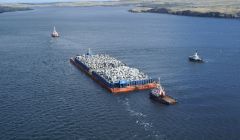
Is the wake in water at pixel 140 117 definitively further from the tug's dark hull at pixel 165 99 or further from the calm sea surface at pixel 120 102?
the tug's dark hull at pixel 165 99

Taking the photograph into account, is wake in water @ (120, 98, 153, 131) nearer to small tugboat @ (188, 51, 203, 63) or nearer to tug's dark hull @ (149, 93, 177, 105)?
tug's dark hull @ (149, 93, 177, 105)

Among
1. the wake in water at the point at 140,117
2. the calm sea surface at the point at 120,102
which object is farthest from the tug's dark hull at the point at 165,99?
the wake in water at the point at 140,117

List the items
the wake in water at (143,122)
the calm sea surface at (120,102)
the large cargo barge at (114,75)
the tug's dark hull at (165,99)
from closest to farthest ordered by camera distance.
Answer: the wake in water at (143,122)
the calm sea surface at (120,102)
the tug's dark hull at (165,99)
the large cargo barge at (114,75)

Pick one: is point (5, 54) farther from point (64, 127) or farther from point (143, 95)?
point (64, 127)

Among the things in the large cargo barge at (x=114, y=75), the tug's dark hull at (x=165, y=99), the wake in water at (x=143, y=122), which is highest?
the large cargo barge at (x=114, y=75)

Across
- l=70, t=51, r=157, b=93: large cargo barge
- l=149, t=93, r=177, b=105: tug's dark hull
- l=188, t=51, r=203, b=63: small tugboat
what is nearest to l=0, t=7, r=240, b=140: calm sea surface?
l=149, t=93, r=177, b=105: tug's dark hull

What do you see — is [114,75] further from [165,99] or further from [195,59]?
[195,59]


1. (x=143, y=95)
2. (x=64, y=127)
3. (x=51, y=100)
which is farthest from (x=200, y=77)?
(x=64, y=127)

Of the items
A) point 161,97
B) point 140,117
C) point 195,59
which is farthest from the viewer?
point 195,59

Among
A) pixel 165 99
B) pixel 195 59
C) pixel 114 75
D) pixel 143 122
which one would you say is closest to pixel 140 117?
pixel 143 122
